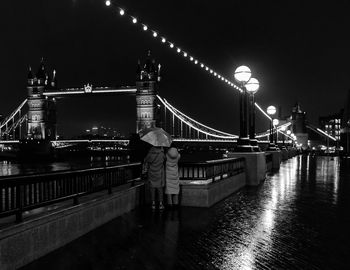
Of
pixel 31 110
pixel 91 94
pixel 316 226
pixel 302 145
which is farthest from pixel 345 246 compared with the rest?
pixel 31 110

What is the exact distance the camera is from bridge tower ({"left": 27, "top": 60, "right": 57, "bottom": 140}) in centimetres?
12962

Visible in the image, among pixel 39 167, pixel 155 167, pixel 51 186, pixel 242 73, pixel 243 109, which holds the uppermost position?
pixel 242 73

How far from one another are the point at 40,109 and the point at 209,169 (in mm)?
129601

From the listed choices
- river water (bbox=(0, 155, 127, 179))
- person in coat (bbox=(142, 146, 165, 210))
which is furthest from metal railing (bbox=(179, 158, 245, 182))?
river water (bbox=(0, 155, 127, 179))

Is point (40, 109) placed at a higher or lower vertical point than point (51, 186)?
higher

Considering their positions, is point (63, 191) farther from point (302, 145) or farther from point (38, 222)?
point (302, 145)

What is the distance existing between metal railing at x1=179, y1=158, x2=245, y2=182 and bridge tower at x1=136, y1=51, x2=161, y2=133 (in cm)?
9826

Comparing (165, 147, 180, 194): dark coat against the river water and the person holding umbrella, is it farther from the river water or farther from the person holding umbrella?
the river water

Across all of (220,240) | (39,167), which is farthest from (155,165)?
(39,167)

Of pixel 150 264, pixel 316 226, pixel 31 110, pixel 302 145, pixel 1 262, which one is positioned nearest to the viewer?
pixel 1 262

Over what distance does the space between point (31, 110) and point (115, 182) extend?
431 ft

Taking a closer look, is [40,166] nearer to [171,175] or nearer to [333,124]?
[171,175]

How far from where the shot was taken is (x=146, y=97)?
389ft

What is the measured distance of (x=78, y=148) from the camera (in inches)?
4678
